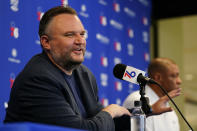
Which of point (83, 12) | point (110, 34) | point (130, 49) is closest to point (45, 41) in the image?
point (83, 12)

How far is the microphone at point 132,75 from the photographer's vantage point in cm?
173

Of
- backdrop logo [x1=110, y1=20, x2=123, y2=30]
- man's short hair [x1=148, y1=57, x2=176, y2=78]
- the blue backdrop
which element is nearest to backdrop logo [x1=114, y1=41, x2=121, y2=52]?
the blue backdrop

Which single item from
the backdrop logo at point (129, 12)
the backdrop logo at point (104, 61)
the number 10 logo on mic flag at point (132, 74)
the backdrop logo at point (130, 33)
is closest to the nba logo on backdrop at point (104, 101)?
the backdrop logo at point (104, 61)

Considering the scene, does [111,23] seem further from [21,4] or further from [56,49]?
[56,49]

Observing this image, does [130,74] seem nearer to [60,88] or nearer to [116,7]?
[60,88]

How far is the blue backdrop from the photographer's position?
2.78 metres

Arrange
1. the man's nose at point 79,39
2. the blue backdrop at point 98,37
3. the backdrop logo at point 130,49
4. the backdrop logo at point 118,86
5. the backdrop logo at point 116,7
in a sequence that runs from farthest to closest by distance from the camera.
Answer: the backdrop logo at point 130,49 < the backdrop logo at point 116,7 < the backdrop logo at point 118,86 < the blue backdrop at point 98,37 < the man's nose at point 79,39

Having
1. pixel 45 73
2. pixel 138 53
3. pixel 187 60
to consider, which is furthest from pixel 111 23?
pixel 187 60

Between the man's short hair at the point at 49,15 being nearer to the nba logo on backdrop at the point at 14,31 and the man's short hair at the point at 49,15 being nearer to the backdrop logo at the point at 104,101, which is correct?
the nba logo on backdrop at the point at 14,31

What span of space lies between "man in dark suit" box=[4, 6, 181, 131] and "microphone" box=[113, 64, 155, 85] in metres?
0.15

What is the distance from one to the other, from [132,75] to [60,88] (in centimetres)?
34

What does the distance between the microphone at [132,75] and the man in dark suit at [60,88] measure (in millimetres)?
153

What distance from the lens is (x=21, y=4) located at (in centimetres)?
297

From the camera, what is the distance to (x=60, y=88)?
171cm
